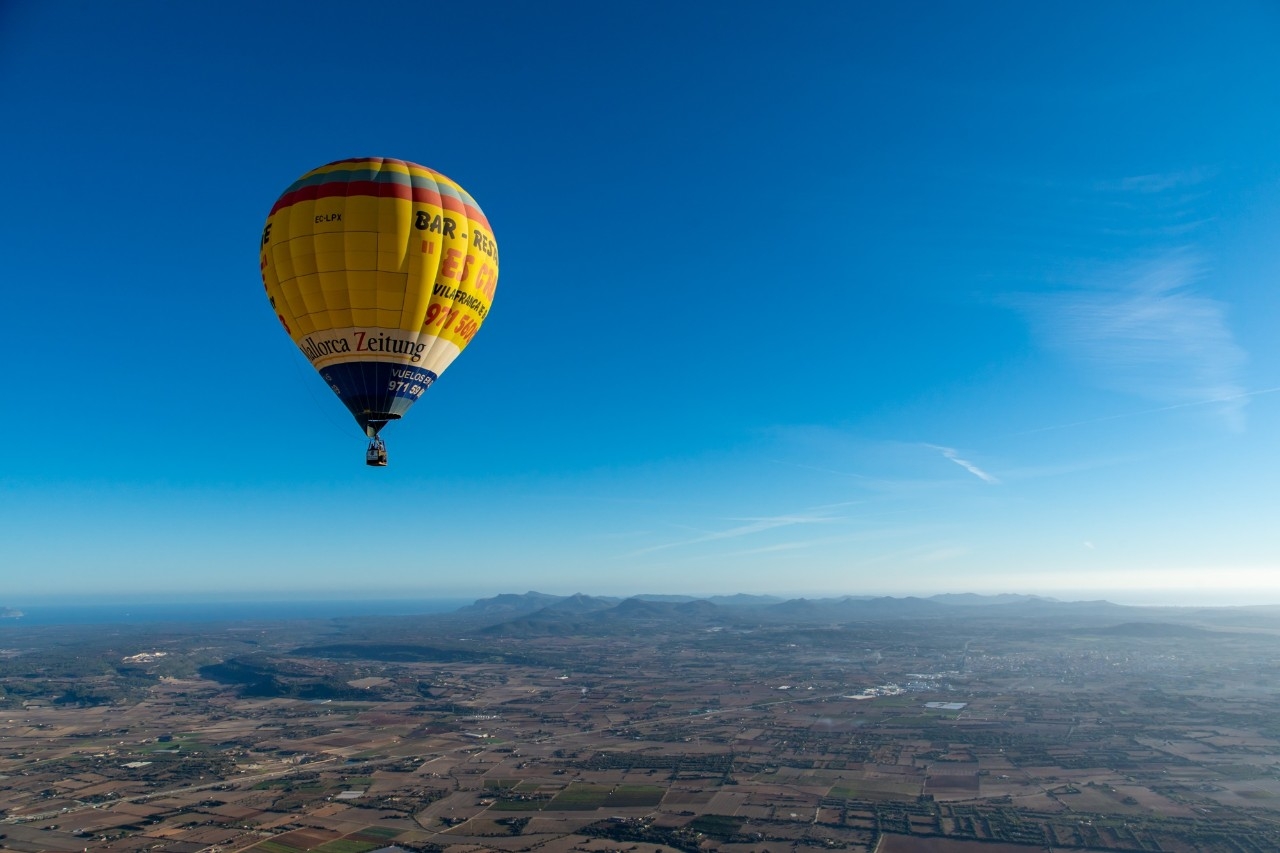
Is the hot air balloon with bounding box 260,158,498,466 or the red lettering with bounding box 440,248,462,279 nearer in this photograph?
the hot air balloon with bounding box 260,158,498,466

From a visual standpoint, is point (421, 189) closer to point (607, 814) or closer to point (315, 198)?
point (315, 198)

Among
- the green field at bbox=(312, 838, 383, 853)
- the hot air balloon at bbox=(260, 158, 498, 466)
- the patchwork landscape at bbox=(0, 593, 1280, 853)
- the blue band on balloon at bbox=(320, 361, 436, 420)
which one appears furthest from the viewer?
the patchwork landscape at bbox=(0, 593, 1280, 853)

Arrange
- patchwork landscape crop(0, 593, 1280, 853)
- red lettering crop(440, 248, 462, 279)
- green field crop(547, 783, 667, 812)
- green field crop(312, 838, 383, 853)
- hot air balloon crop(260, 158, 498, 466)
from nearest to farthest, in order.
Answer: hot air balloon crop(260, 158, 498, 466) < red lettering crop(440, 248, 462, 279) < green field crop(312, 838, 383, 853) < patchwork landscape crop(0, 593, 1280, 853) < green field crop(547, 783, 667, 812)

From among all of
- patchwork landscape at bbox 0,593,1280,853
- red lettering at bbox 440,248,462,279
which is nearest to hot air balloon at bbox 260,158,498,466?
red lettering at bbox 440,248,462,279

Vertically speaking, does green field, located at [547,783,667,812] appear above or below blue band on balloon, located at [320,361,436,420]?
below

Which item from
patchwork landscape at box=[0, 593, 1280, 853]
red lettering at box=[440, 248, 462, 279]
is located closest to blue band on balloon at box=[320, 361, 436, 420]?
red lettering at box=[440, 248, 462, 279]

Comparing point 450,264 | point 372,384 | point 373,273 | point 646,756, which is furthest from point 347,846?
point 450,264

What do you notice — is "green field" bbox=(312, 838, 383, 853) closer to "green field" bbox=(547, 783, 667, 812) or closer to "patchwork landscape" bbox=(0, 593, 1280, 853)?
"patchwork landscape" bbox=(0, 593, 1280, 853)

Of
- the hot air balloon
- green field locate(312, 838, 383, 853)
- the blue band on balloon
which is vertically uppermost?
the hot air balloon

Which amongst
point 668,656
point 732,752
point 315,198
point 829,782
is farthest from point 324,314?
point 668,656

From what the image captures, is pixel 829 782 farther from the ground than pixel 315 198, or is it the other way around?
pixel 315 198
